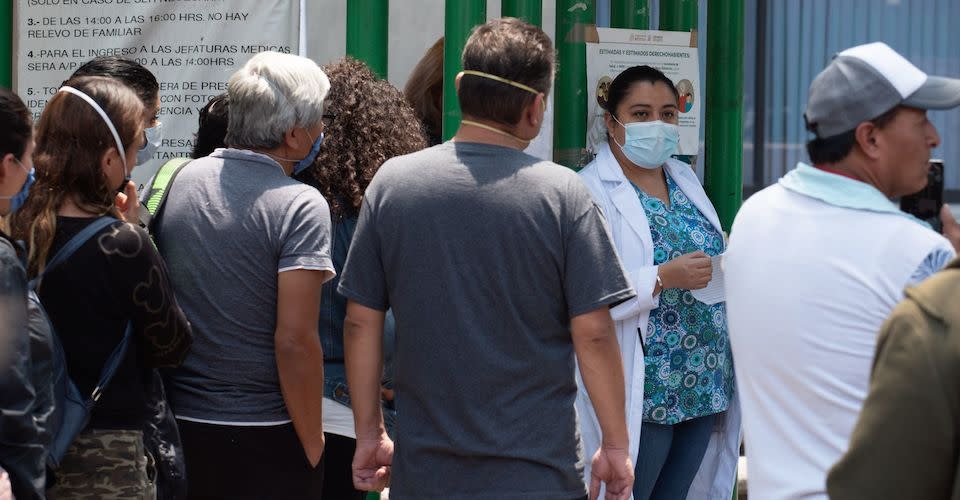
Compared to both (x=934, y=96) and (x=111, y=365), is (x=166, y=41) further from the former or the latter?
(x=934, y=96)

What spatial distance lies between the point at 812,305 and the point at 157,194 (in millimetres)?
1704

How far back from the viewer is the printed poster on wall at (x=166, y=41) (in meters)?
4.06

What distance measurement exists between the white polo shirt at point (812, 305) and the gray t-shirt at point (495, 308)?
0.44 metres

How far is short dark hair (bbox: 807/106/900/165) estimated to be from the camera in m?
2.09

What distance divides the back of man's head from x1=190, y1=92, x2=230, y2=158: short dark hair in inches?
67.5

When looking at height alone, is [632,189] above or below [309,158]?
below

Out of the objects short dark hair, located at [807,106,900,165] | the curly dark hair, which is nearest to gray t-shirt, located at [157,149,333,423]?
the curly dark hair

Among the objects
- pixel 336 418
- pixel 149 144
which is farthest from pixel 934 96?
pixel 149 144

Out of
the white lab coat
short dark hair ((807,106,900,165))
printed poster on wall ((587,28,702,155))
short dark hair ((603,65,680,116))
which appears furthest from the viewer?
printed poster on wall ((587,28,702,155))

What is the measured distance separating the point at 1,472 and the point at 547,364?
3.47 feet

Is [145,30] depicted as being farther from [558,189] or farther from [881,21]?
[881,21]

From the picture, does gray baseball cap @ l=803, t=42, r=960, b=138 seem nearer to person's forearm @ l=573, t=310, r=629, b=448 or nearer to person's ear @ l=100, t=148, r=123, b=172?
person's forearm @ l=573, t=310, r=629, b=448

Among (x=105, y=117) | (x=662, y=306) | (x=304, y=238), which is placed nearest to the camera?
(x=105, y=117)

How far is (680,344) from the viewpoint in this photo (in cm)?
369
